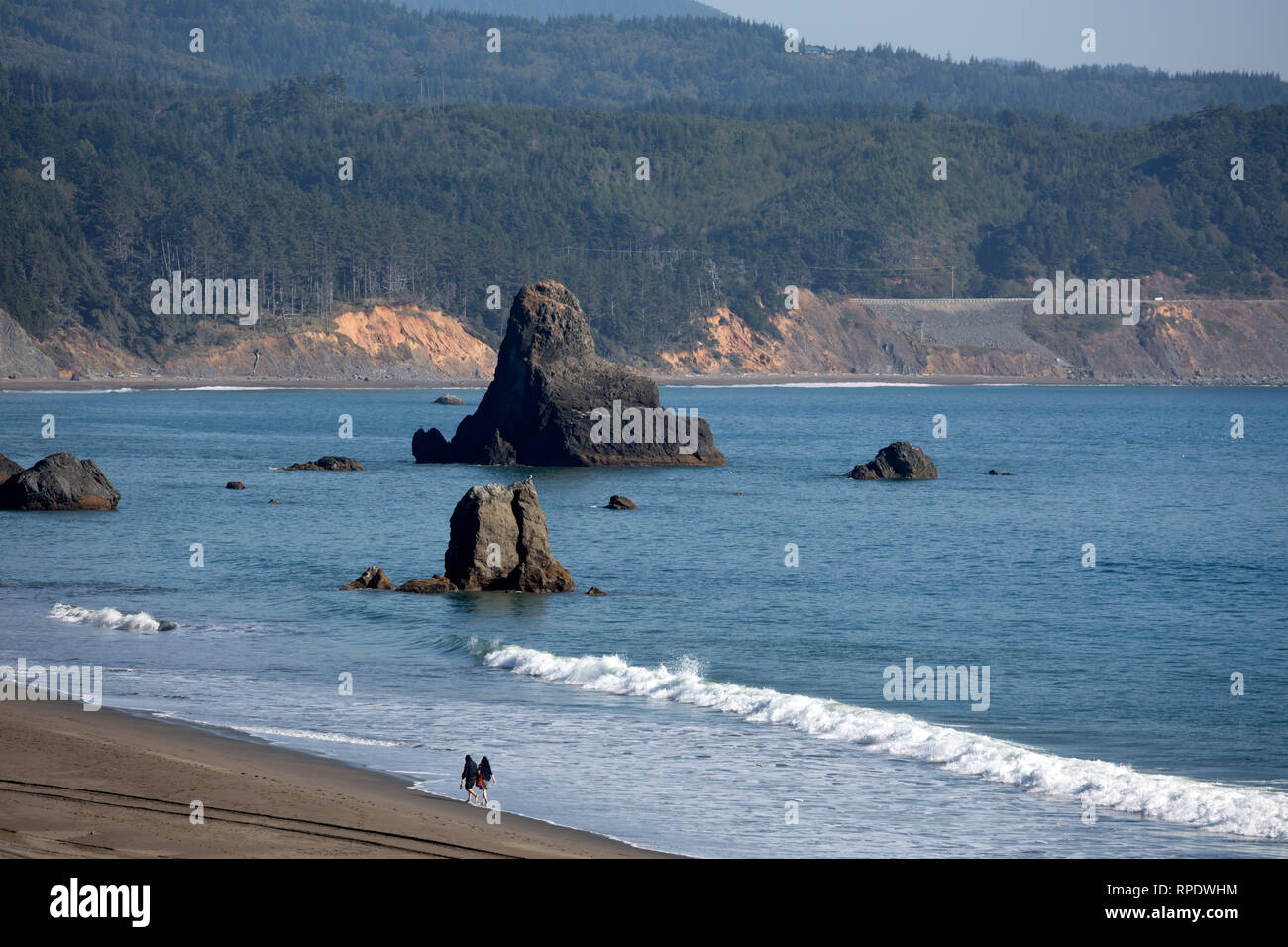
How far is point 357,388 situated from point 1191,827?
186m

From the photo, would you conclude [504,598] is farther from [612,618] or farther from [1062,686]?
[1062,686]

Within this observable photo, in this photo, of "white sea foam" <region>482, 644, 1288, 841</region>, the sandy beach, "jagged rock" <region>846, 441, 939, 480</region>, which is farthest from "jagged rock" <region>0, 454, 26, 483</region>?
"jagged rock" <region>846, 441, 939, 480</region>

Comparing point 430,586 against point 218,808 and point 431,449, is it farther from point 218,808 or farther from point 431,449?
point 431,449

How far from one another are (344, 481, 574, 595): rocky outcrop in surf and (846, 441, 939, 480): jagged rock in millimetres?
44159

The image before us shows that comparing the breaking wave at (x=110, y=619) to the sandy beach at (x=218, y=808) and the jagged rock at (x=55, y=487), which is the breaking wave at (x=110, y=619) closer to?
the sandy beach at (x=218, y=808)

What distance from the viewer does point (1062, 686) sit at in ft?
94.0

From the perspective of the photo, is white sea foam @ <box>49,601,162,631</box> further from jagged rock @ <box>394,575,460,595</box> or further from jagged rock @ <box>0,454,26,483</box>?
jagged rock @ <box>0,454,26,483</box>

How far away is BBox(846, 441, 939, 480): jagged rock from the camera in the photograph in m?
80.8

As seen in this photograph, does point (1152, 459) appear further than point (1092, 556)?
Yes

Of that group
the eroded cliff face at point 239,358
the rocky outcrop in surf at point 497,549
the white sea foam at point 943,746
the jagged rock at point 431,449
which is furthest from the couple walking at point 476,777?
the eroded cliff face at point 239,358

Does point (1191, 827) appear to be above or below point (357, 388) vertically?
below

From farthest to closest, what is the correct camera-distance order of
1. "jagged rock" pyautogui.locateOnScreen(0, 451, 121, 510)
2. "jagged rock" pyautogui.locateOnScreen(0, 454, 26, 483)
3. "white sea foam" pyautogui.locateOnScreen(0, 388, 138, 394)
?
1. "white sea foam" pyautogui.locateOnScreen(0, 388, 138, 394)
2. "jagged rock" pyautogui.locateOnScreen(0, 454, 26, 483)
3. "jagged rock" pyautogui.locateOnScreen(0, 451, 121, 510)
